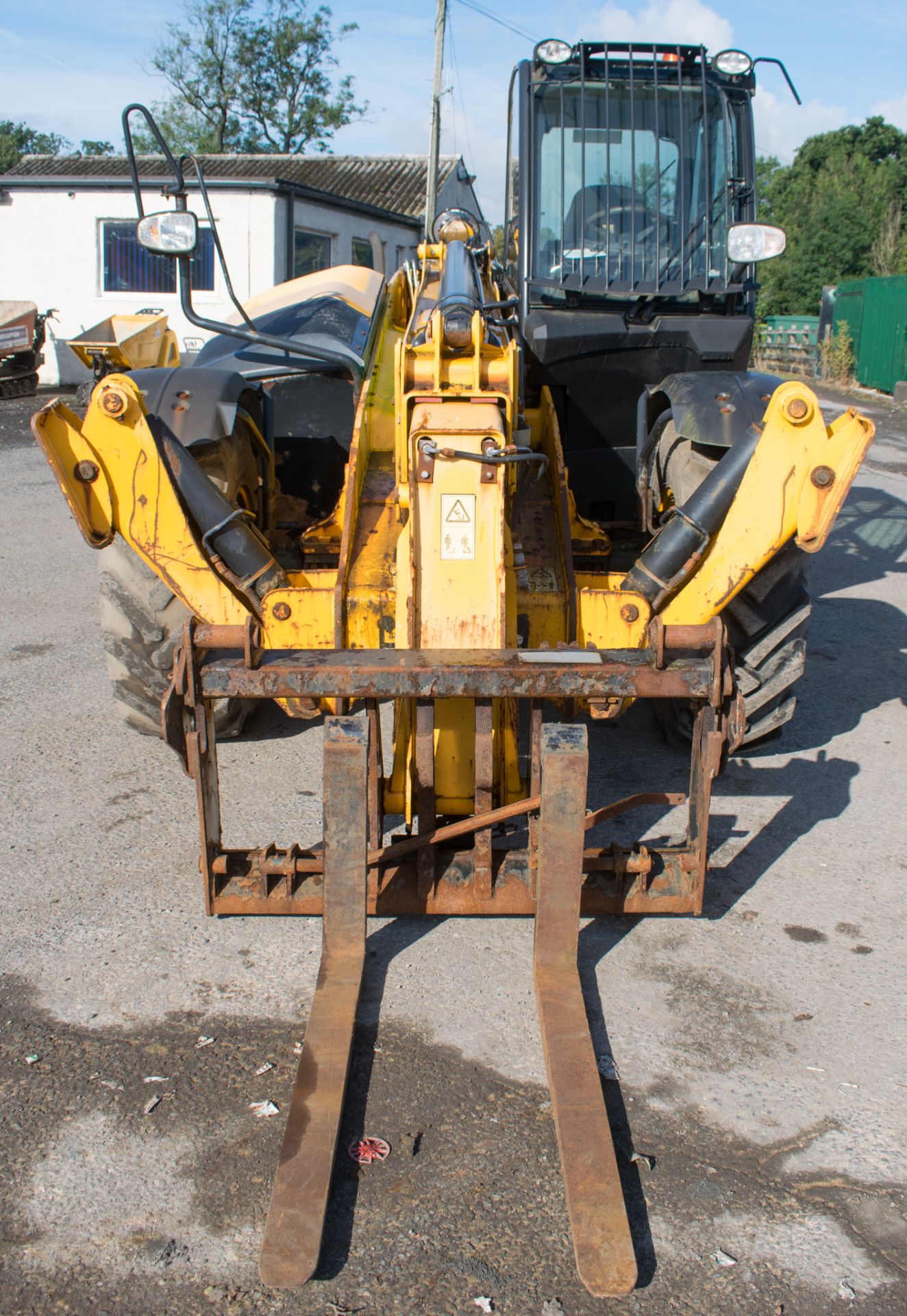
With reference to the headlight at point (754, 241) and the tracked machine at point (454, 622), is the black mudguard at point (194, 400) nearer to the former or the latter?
the tracked machine at point (454, 622)

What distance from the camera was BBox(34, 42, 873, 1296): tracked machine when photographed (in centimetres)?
337

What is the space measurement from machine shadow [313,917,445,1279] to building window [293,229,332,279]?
2114 cm

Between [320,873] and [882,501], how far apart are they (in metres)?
10.1

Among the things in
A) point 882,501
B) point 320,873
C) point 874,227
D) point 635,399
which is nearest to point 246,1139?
point 320,873

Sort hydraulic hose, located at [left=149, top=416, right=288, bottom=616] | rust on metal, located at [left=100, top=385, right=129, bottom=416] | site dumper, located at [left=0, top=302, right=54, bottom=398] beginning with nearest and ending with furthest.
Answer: rust on metal, located at [left=100, top=385, right=129, bottom=416] < hydraulic hose, located at [left=149, top=416, right=288, bottom=616] < site dumper, located at [left=0, top=302, right=54, bottom=398]

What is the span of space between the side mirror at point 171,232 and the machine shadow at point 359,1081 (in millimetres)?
2567

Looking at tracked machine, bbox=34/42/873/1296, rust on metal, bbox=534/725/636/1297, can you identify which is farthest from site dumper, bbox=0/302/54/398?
rust on metal, bbox=534/725/636/1297

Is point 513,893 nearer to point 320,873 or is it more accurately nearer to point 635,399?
point 320,873

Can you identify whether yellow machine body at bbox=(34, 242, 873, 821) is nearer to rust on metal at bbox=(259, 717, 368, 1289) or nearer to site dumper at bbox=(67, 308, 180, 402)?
rust on metal at bbox=(259, 717, 368, 1289)

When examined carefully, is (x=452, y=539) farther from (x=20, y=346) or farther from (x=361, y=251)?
(x=361, y=251)

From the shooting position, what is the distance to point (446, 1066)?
3.09 metres

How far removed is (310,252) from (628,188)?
1954cm

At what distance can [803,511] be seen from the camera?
374 cm

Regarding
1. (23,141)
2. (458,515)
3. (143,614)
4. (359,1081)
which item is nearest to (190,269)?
(143,614)
